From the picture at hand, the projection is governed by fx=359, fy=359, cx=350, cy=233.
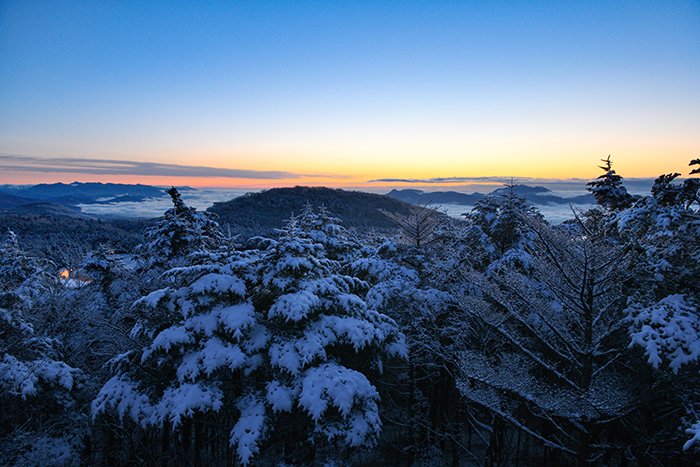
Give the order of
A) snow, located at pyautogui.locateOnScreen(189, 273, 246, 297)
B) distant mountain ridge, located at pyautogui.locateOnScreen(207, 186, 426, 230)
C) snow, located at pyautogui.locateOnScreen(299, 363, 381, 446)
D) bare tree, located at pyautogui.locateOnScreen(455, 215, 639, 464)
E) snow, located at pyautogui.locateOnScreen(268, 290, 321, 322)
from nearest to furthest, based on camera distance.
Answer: snow, located at pyautogui.locateOnScreen(299, 363, 381, 446) < snow, located at pyautogui.locateOnScreen(268, 290, 321, 322) < bare tree, located at pyautogui.locateOnScreen(455, 215, 639, 464) < snow, located at pyautogui.locateOnScreen(189, 273, 246, 297) < distant mountain ridge, located at pyautogui.locateOnScreen(207, 186, 426, 230)

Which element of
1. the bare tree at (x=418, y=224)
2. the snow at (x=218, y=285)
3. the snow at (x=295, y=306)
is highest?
the bare tree at (x=418, y=224)

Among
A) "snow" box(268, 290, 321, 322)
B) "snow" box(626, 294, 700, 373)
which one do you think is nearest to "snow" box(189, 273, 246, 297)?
"snow" box(268, 290, 321, 322)

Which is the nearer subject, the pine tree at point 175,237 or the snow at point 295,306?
the snow at point 295,306

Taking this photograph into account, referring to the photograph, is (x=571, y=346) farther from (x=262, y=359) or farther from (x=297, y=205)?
(x=297, y=205)

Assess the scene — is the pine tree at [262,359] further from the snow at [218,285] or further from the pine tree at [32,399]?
the pine tree at [32,399]

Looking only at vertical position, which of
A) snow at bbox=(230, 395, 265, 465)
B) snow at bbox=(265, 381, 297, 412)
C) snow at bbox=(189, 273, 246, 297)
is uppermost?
snow at bbox=(189, 273, 246, 297)

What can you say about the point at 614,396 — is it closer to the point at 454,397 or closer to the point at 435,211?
the point at 435,211

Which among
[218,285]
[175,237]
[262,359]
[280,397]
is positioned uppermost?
[218,285]

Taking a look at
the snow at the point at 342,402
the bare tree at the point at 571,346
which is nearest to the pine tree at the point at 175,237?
the snow at the point at 342,402

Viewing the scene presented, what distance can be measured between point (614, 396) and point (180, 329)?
9240 millimetres

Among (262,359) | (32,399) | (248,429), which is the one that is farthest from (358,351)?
(32,399)

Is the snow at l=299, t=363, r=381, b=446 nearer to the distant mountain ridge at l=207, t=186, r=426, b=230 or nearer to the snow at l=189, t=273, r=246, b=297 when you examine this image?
the snow at l=189, t=273, r=246, b=297

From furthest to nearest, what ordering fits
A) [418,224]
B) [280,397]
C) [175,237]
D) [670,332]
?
1. [175,237]
2. [418,224]
3. [280,397]
4. [670,332]

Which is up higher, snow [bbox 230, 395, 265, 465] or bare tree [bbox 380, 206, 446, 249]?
bare tree [bbox 380, 206, 446, 249]
